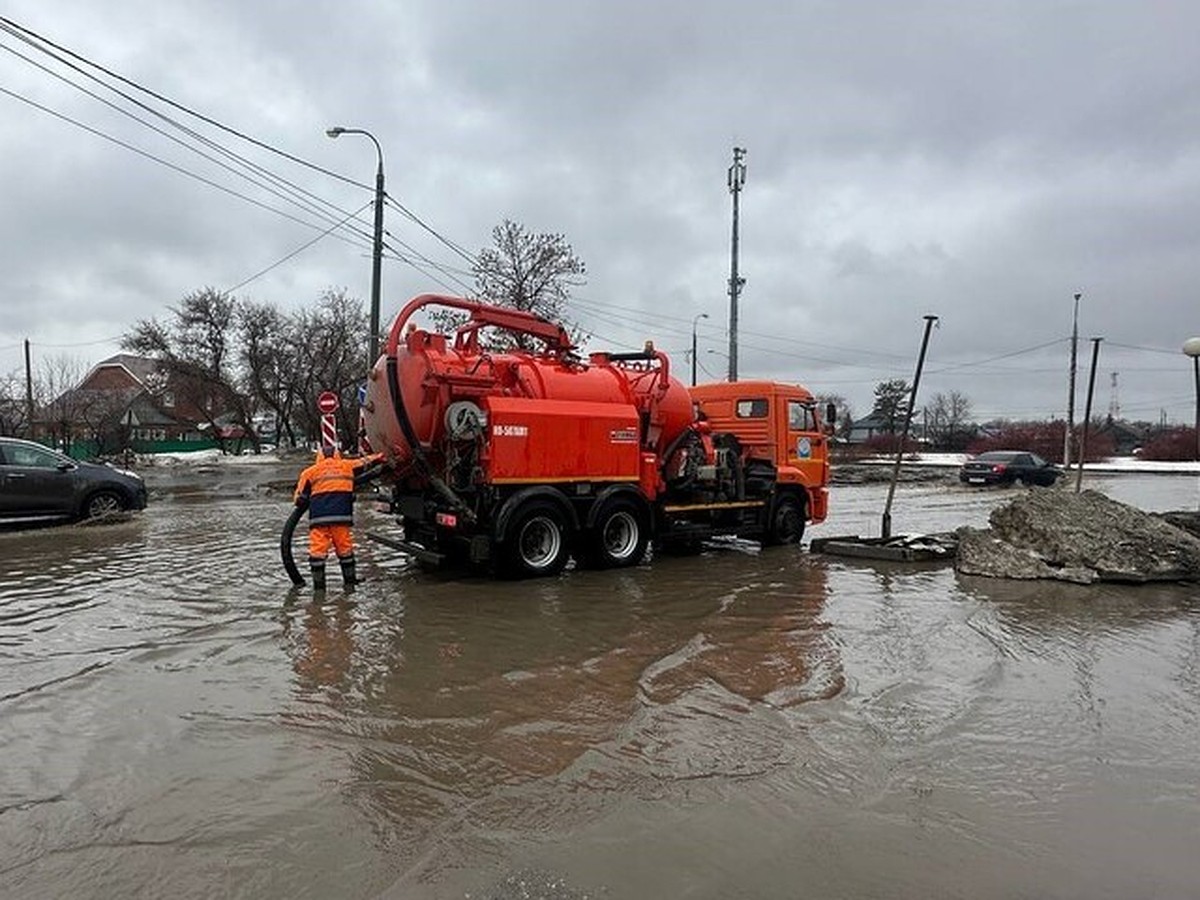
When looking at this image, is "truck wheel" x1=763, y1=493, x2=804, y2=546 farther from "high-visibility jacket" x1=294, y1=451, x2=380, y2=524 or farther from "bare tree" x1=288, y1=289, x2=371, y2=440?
"bare tree" x1=288, y1=289, x2=371, y2=440

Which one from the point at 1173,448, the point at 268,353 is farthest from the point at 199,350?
the point at 1173,448

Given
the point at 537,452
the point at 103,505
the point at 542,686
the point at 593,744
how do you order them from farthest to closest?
the point at 103,505, the point at 537,452, the point at 542,686, the point at 593,744

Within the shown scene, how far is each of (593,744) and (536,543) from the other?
5.62 metres

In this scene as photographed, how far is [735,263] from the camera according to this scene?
1236 inches

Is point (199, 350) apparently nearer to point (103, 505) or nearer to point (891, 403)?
point (103, 505)

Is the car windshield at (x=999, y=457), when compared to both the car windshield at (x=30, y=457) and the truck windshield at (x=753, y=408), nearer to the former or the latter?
the truck windshield at (x=753, y=408)

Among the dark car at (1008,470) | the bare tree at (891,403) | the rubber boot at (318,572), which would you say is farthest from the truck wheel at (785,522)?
the bare tree at (891,403)

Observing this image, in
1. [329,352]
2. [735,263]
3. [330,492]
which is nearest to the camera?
[330,492]

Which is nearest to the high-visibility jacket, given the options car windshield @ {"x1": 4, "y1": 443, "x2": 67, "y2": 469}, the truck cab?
the truck cab

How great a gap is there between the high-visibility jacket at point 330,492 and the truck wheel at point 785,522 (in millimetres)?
6845

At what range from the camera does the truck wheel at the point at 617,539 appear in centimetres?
1093

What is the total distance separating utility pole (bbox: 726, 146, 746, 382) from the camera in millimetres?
30578

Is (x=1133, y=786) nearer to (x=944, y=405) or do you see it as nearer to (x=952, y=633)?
(x=952, y=633)

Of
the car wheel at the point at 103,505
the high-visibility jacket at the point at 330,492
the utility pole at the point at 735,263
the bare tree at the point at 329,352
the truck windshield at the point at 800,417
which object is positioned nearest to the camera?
the high-visibility jacket at the point at 330,492
